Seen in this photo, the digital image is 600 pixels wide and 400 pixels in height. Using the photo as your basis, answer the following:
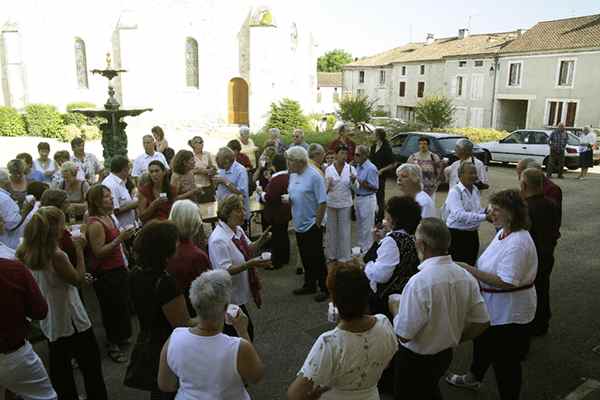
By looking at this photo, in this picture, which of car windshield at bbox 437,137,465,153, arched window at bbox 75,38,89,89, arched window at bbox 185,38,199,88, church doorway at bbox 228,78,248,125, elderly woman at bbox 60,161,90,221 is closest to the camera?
elderly woman at bbox 60,161,90,221

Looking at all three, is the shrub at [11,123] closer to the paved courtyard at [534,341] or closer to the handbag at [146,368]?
the paved courtyard at [534,341]

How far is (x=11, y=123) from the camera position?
76.7 ft

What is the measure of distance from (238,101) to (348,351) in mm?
24442

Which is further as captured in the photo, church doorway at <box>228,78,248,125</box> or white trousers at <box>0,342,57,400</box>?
church doorway at <box>228,78,248,125</box>

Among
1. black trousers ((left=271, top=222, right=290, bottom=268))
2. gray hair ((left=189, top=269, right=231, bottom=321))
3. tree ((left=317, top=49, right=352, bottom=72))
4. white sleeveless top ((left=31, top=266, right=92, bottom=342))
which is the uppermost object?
tree ((left=317, top=49, right=352, bottom=72))

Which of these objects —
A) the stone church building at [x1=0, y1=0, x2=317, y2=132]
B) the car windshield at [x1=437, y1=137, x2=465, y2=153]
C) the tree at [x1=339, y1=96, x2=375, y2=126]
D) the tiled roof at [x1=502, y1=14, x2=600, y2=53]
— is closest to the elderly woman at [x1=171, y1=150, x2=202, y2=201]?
the car windshield at [x1=437, y1=137, x2=465, y2=153]

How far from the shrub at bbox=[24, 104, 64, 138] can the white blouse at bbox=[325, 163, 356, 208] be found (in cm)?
2123

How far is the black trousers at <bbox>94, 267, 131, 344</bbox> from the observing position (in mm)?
4477

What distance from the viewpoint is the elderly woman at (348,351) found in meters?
2.20

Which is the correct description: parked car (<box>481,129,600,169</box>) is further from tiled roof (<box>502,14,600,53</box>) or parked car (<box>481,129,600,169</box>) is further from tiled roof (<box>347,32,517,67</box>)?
tiled roof (<box>347,32,517,67</box>)

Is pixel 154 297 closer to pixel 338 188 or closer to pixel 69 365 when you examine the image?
pixel 69 365

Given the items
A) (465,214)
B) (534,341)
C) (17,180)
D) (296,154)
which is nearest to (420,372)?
(465,214)

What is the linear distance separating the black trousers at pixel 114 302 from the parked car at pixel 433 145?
9927mm

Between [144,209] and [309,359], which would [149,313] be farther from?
[144,209]
